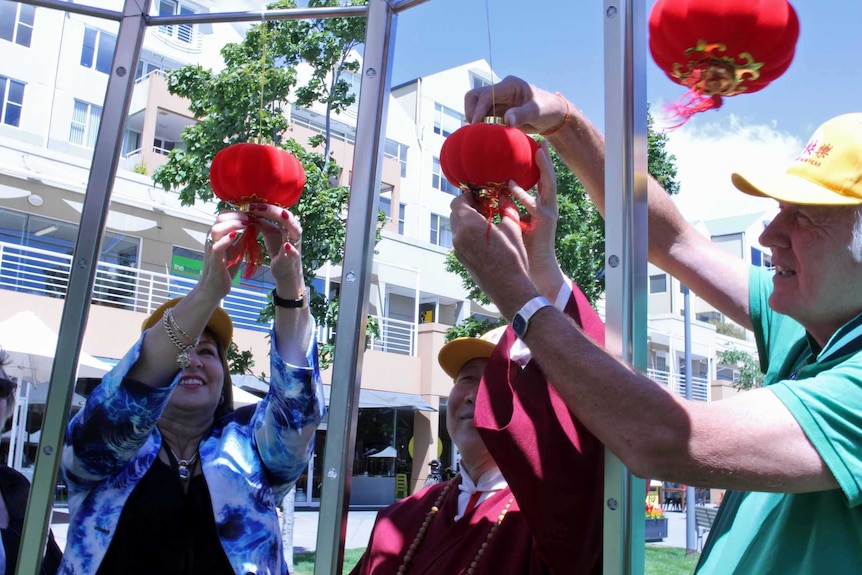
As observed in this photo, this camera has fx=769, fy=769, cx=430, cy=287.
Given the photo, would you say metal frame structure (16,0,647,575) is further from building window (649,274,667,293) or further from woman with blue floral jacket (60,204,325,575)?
building window (649,274,667,293)

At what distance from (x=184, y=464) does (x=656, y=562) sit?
10.9m

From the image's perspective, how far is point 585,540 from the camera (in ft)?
5.51

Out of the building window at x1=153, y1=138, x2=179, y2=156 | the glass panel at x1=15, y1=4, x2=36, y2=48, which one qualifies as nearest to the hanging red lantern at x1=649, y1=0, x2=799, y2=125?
the building window at x1=153, y1=138, x2=179, y2=156

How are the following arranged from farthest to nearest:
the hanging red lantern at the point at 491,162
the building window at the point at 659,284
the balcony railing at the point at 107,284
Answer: the building window at the point at 659,284
the balcony railing at the point at 107,284
the hanging red lantern at the point at 491,162

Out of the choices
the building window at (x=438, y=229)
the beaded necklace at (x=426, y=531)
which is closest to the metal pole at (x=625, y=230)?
the beaded necklace at (x=426, y=531)

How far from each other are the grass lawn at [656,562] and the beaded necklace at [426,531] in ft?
24.4

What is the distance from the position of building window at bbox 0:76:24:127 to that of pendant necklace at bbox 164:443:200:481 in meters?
21.5

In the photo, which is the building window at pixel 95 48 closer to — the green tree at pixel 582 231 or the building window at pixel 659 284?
the green tree at pixel 582 231

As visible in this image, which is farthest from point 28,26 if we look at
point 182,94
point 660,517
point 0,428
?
point 0,428

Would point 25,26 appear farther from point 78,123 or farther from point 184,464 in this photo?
point 184,464

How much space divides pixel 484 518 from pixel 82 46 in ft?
79.4

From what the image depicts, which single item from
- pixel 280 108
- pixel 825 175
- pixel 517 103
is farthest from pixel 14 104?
pixel 825 175

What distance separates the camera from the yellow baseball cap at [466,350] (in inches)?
101

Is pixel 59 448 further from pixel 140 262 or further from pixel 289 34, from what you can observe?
pixel 140 262
